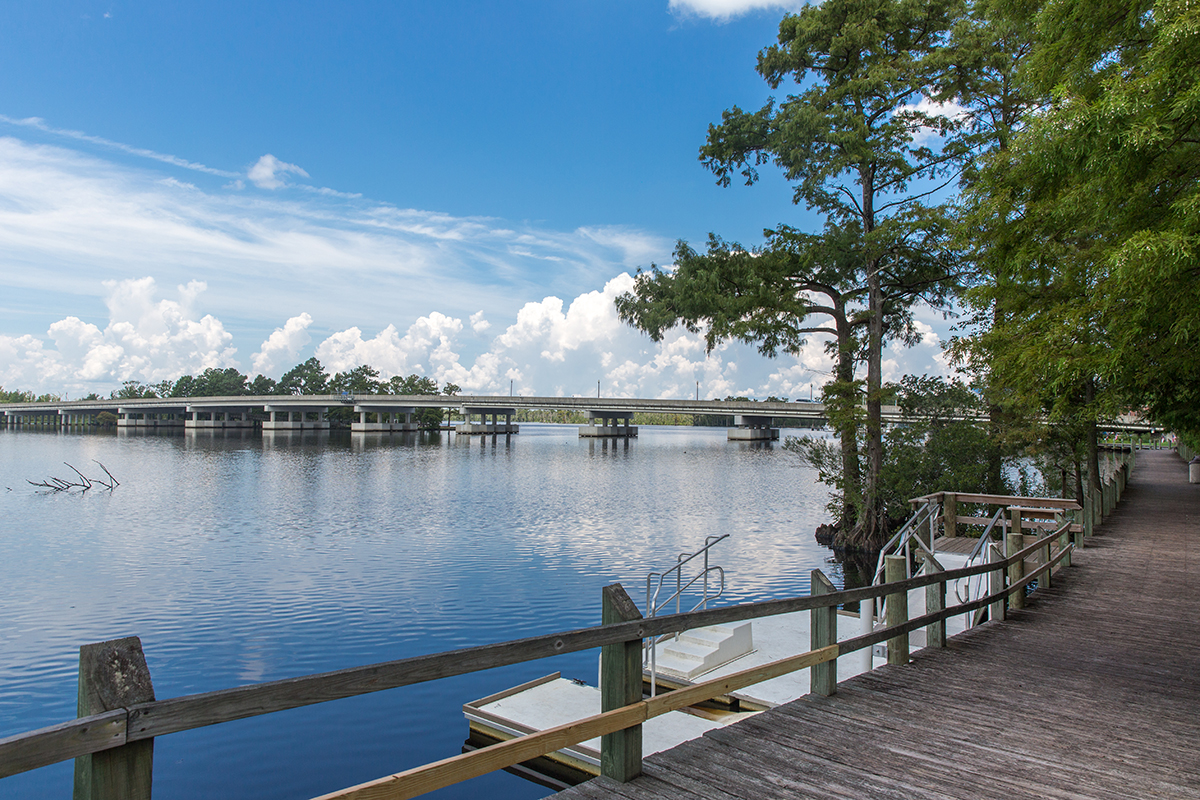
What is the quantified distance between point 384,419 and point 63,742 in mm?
173092

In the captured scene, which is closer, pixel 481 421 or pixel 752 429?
pixel 752 429

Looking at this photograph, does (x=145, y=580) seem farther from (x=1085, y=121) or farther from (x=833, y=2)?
(x=833, y=2)

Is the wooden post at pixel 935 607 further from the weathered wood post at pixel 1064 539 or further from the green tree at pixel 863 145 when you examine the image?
the green tree at pixel 863 145

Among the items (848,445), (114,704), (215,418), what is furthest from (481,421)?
(114,704)

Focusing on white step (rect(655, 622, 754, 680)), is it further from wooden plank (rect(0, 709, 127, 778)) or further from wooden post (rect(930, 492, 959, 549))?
wooden plank (rect(0, 709, 127, 778))

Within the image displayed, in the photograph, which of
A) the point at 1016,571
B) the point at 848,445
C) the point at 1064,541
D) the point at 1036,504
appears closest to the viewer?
the point at 1016,571

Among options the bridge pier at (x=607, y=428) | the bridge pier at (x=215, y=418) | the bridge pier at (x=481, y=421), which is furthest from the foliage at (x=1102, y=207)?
the bridge pier at (x=215, y=418)

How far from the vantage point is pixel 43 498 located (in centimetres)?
3725

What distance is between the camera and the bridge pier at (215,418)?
155 meters

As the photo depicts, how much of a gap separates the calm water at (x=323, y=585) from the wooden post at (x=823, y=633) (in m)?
5.05

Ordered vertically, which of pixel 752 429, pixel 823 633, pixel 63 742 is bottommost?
pixel 752 429

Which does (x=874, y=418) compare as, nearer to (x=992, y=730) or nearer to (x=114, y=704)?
(x=992, y=730)

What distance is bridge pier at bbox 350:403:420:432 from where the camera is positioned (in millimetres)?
140750

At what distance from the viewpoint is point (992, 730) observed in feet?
18.8
